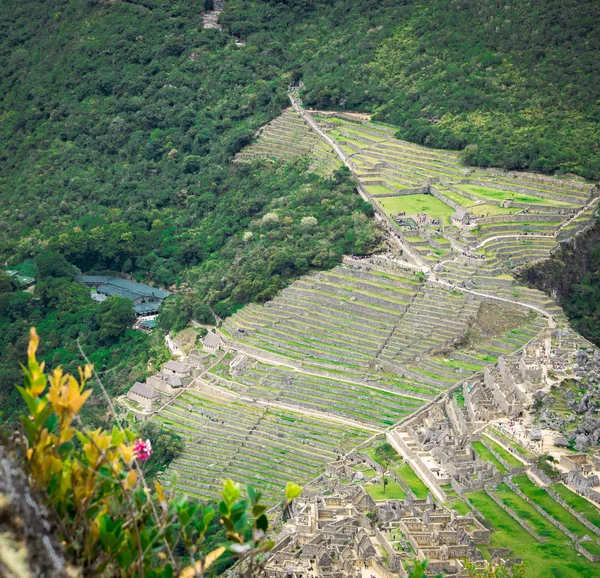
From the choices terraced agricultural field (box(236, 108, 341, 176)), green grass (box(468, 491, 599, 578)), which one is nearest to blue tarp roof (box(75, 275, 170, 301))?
terraced agricultural field (box(236, 108, 341, 176))

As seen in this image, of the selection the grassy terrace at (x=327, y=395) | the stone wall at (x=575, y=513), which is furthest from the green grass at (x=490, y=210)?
the stone wall at (x=575, y=513)

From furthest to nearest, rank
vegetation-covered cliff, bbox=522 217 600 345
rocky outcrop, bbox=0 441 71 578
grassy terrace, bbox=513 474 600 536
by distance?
1. vegetation-covered cliff, bbox=522 217 600 345
2. grassy terrace, bbox=513 474 600 536
3. rocky outcrop, bbox=0 441 71 578

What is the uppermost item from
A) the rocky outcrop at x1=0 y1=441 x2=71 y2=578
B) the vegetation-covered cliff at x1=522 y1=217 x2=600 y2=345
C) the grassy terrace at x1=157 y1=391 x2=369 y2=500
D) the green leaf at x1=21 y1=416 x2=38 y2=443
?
the rocky outcrop at x1=0 y1=441 x2=71 y2=578

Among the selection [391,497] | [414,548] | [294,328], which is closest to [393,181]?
[294,328]

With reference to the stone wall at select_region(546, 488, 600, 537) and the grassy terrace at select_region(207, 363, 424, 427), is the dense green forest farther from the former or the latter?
the stone wall at select_region(546, 488, 600, 537)

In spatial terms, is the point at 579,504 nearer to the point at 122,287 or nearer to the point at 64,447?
the point at 64,447

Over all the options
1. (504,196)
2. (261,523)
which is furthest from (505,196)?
(261,523)
